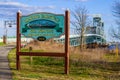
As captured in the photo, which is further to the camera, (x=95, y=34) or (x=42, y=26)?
(x=95, y=34)

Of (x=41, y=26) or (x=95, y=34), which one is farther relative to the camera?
(x=95, y=34)

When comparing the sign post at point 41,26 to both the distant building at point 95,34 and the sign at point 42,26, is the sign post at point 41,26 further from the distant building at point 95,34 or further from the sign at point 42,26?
the distant building at point 95,34

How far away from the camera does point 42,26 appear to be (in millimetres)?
18234

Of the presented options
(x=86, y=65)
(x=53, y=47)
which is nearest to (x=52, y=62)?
(x=86, y=65)

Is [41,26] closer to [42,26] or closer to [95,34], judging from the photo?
[42,26]

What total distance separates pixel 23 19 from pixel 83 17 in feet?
93.2

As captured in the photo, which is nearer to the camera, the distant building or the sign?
the sign

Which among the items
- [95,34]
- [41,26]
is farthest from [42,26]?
[95,34]

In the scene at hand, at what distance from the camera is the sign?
58.9ft

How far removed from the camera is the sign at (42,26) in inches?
707

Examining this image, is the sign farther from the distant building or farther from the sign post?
the distant building

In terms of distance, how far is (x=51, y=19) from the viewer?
18.1 meters

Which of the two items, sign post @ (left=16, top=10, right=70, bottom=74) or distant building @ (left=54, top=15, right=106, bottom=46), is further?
distant building @ (left=54, top=15, right=106, bottom=46)

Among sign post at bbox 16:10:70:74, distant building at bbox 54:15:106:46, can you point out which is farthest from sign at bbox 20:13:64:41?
distant building at bbox 54:15:106:46
